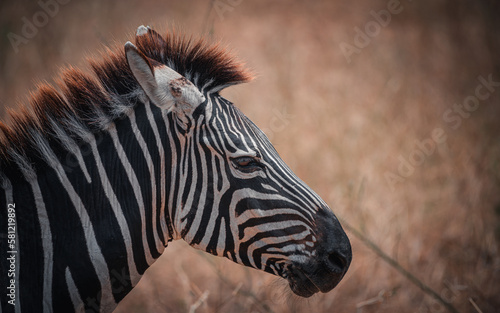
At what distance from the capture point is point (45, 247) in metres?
2.35

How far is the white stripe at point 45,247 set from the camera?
233cm

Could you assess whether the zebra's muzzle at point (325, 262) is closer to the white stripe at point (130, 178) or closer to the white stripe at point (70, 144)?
the white stripe at point (130, 178)

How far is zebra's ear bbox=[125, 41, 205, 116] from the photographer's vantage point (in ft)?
7.93

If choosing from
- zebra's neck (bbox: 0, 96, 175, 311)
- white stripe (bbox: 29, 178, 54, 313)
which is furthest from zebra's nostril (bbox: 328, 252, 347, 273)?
white stripe (bbox: 29, 178, 54, 313)

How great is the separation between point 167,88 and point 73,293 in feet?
4.37

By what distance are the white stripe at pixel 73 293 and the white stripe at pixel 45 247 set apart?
0.29 feet

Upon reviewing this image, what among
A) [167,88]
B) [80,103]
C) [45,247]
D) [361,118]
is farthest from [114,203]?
[361,118]

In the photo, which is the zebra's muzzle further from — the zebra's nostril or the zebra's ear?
the zebra's ear

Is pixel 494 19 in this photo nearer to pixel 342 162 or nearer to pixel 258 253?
pixel 342 162

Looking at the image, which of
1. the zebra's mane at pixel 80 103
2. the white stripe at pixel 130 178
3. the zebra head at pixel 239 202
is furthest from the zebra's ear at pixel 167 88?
the white stripe at pixel 130 178

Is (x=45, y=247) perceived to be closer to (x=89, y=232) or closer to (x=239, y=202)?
(x=89, y=232)

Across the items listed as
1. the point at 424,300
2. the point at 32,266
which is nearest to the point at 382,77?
the point at 424,300

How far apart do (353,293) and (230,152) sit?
3429 mm

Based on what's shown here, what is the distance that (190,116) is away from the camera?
2.54m
